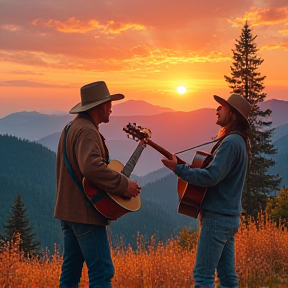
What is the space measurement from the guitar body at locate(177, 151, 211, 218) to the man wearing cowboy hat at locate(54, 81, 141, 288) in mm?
447

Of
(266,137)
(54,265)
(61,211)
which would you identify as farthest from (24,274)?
(266,137)

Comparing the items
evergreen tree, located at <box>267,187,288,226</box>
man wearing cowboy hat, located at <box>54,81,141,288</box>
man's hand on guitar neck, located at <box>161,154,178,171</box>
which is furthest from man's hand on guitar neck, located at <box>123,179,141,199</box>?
evergreen tree, located at <box>267,187,288,226</box>

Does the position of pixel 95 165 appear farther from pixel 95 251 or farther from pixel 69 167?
pixel 95 251

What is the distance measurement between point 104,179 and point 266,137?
38.9 metres

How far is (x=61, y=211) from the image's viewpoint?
3941 mm

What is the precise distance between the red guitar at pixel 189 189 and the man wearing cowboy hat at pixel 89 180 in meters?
0.30

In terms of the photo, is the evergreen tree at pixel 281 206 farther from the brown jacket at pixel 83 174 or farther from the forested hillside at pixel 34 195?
the forested hillside at pixel 34 195

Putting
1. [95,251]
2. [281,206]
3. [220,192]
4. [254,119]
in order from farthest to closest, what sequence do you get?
1. [254,119]
2. [281,206]
3. [220,192]
4. [95,251]

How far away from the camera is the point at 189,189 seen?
4.08m

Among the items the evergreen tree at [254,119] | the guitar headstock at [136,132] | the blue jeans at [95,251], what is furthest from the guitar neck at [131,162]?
the evergreen tree at [254,119]

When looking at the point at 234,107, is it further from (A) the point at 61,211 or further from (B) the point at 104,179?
(A) the point at 61,211

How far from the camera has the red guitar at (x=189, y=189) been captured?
4051mm

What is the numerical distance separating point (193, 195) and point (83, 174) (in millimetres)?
1007

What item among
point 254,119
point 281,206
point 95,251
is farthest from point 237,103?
point 254,119
